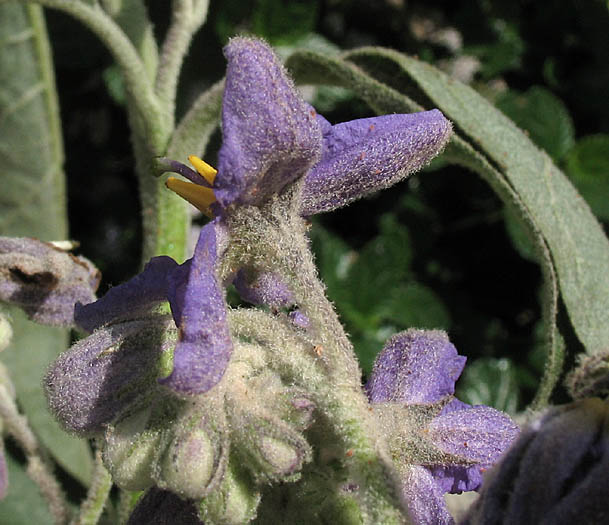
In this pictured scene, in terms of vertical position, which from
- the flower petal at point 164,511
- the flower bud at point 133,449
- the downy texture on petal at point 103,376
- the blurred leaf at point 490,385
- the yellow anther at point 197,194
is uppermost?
the yellow anther at point 197,194

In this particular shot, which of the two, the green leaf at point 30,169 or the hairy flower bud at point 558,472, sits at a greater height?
the hairy flower bud at point 558,472

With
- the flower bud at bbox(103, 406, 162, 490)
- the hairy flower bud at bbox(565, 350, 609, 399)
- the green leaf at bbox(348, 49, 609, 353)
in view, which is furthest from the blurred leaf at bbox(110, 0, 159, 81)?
the hairy flower bud at bbox(565, 350, 609, 399)

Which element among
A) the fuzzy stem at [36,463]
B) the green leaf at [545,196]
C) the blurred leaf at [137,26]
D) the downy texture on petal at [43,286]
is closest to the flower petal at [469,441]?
the green leaf at [545,196]

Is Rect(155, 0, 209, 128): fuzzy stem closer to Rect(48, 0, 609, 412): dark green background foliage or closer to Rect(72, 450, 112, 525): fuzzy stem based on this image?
Rect(72, 450, 112, 525): fuzzy stem

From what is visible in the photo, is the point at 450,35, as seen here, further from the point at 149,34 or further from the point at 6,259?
the point at 6,259

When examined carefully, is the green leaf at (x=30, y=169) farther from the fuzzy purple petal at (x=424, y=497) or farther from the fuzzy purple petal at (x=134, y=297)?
the fuzzy purple petal at (x=424, y=497)

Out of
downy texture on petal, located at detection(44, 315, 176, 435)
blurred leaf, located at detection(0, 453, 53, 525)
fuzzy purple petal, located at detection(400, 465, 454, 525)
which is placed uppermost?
downy texture on petal, located at detection(44, 315, 176, 435)

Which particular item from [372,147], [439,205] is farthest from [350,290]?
[372,147]
